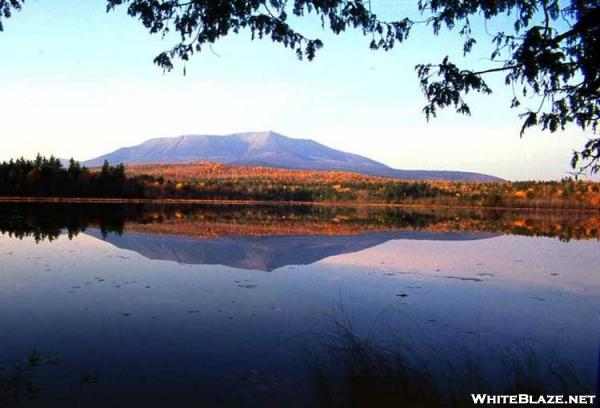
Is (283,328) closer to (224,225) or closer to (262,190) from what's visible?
(224,225)

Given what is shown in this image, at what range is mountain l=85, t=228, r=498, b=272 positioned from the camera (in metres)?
18.1

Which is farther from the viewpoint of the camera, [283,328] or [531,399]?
[283,328]

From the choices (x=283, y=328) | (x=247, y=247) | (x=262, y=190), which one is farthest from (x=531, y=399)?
(x=262, y=190)

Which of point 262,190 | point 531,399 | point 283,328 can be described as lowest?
point 262,190

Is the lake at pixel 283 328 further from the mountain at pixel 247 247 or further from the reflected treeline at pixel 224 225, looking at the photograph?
the reflected treeline at pixel 224 225

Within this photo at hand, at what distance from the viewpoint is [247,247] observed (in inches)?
891

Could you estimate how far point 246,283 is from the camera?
1360 cm

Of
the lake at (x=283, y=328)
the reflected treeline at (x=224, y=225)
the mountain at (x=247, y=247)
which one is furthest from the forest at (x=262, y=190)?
the lake at (x=283, y=328)

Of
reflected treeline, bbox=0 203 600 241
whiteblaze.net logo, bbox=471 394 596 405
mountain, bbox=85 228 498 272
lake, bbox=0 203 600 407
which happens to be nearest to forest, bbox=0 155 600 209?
reflected treeline, bbox=0 203 600 241

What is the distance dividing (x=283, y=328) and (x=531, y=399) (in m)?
4.35

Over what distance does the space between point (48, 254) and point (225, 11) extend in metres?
14.6

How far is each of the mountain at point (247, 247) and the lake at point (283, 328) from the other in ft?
0.73

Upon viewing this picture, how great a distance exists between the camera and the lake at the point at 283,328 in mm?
6293

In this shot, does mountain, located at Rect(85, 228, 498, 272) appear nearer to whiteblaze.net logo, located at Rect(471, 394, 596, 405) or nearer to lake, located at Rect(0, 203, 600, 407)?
lake, located at Rect(0, 203, 600, 407)
